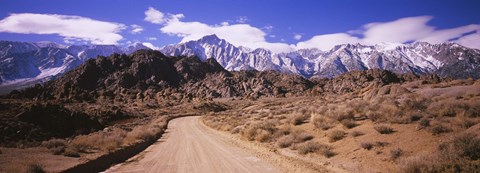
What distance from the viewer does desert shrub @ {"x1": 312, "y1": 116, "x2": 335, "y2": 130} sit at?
1917cm

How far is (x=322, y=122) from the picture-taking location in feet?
65.8

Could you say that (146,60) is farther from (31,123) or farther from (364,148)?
(364,148)

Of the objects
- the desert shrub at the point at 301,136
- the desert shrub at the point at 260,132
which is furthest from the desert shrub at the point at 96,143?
the desert shrub at the point at 301,136

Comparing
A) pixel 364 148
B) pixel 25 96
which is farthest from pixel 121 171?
pixel 25 96

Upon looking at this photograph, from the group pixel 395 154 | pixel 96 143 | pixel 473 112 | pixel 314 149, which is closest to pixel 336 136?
pixel 314 149

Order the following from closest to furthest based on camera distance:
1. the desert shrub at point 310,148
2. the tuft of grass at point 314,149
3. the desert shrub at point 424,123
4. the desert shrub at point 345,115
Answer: the desert shrub at point 424,123 → the tuft of grass at point 314,149 → the desert shrub at point 310,148 → the desert shrub at point 345,115

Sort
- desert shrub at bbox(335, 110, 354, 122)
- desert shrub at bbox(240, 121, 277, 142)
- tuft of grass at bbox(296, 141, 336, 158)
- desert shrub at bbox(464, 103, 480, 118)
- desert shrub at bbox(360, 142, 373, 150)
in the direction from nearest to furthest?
desert shrub at bbox(360, 142, 373, 150)
desert shrub at bbox(464, 103, 480, 118)
tuft of grass at bbox(296, 141, 336, 158)
desert shrub at bbox(335, 110, 354, 122)
desert shrub at bbox(240, 121, 277, 142)

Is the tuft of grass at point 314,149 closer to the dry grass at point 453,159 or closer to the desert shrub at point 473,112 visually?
the dry grass at point 453,159

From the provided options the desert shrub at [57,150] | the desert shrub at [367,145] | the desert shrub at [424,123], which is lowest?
the desert shrub at [367,145]

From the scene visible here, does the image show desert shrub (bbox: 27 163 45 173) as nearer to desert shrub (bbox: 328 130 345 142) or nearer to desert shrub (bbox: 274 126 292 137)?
desert shrub (bbox: 328 130 345 142)

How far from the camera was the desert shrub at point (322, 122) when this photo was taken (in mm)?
19172

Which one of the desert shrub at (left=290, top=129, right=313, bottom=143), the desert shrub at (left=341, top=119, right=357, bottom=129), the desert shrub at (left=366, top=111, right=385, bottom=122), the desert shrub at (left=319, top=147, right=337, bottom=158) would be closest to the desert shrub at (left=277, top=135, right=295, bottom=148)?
the desert shrub at (left=290, top=129, right=313, bottom=143)

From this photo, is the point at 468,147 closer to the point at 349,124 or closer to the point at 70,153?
the point at 349,124

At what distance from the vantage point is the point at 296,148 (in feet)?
56.4
